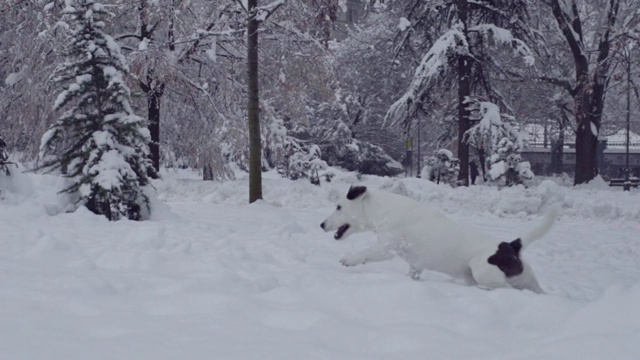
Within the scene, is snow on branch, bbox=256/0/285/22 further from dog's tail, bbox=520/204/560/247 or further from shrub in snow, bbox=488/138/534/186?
shrub in snow, bbox=488/138/534/186

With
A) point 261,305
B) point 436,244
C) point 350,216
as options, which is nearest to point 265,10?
point 350,216

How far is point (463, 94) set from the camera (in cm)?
2311

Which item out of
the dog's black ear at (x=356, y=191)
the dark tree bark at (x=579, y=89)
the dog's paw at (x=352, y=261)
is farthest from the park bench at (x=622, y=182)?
the dog's paw at (x=352, y=261)

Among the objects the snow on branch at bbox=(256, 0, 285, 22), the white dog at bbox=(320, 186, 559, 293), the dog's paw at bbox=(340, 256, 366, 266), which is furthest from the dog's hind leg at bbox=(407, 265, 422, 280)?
the snow on branch at bbox=(256, 0, 285, 22)

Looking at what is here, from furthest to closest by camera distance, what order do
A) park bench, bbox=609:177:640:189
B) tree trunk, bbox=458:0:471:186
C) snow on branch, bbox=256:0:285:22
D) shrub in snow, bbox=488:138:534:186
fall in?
park bench, bbox=609:177:640:189 < shrub in snow, bbox=488:138:534:186 < tree trunk, bbox=458:0:471:186 < snow on branch, bbox=256:0:285:22

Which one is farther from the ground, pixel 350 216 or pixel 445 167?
pixel 350 216

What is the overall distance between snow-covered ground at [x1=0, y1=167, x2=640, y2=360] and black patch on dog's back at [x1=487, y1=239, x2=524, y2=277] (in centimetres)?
46

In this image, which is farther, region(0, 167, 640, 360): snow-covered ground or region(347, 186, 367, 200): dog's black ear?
region(347, 186, 367, 200): dog's black ear

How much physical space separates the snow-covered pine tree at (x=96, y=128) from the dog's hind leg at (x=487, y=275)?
259 inches

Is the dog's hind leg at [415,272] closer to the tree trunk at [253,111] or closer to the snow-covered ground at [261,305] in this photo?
the snow-covered ground at [261,305]

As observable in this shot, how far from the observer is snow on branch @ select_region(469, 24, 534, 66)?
2150 cm

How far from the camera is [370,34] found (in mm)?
40594

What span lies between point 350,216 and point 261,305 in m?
2.38

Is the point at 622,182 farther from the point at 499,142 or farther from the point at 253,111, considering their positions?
the point at 253,111
